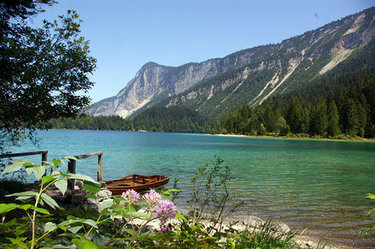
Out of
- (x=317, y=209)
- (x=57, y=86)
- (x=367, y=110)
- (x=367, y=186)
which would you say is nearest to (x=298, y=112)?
(x=367, y=110)

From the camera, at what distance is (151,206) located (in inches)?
63.6

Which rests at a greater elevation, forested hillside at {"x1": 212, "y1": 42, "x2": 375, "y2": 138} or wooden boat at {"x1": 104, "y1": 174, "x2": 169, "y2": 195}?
forested hillside at {"x1": 212, "y1": 42, "x2": 375, "y2": 138}

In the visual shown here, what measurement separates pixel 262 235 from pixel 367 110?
127m

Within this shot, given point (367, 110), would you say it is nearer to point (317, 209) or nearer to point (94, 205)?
point (317, 209)

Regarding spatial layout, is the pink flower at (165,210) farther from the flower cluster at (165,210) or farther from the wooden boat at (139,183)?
the wooden boat at (139,183)

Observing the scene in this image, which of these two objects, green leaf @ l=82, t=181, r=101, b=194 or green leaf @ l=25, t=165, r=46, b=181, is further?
green leaf @ l=82, t=181, r=101, b=194

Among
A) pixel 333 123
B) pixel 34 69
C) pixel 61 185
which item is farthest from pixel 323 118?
pixel 61 185

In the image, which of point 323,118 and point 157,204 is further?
point 323,118

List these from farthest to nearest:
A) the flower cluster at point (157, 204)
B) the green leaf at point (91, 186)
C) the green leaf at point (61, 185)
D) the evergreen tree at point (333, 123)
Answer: the evergreen tree at point (333, 123) < the flower cluster at point (157, 204) < the green leaf at point (91, 186) < the green leaf at point (61, 185)

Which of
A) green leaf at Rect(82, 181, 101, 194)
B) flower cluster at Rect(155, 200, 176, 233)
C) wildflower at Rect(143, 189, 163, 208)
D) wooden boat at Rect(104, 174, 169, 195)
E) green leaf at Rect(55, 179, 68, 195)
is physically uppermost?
green leaf at Rect(55, 179, 68, 195)

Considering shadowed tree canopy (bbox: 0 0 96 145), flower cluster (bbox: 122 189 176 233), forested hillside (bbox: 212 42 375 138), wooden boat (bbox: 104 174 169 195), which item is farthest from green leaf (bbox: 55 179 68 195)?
forested hillside (bbox: 212 42 375 138)

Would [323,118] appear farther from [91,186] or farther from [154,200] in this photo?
[91,186]

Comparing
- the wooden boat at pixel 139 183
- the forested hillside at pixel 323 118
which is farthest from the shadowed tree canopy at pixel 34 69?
the forested hillside at pixel 323 118

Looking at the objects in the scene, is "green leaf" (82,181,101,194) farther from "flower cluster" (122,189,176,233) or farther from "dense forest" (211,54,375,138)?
"dense forest" (211,54,375,138)
